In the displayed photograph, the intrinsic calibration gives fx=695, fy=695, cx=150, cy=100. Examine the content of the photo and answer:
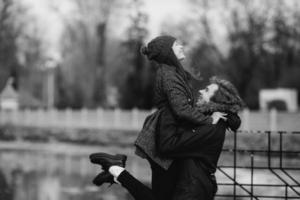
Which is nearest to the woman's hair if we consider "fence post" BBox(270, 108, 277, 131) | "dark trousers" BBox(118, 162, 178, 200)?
"dark trousers" BBox(118, 162, 178, 200)

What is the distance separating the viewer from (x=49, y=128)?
42.3 m

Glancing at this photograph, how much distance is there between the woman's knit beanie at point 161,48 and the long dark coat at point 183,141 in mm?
89

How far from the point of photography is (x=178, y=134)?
5289 mm

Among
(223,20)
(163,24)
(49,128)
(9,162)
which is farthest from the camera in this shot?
(163,24)

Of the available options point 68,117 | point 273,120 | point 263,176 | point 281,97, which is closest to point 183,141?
point 263,176

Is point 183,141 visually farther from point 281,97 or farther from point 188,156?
point 281,97

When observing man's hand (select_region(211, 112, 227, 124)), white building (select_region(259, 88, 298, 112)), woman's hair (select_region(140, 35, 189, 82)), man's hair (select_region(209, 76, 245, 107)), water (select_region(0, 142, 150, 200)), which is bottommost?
white building (select_region(259, 88, 298, 112))

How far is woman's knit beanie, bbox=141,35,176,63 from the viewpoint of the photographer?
17.7 feet

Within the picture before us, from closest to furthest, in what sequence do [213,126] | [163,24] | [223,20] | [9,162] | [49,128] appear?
[213,126]
[9,162]
[49,128]
[223,20]
[163,24]

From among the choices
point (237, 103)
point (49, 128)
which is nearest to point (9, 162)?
point (237, 103)

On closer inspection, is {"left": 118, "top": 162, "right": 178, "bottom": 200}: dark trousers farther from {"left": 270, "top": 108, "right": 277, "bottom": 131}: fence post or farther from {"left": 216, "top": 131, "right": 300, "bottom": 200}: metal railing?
{"left": 270, "top": 108, "right": 277, "bottom": 131}: fence post

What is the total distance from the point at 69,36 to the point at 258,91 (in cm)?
1613

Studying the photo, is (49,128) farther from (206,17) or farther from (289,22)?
(289,22)

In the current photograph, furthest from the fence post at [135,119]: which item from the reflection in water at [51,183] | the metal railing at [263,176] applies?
the reflection in water at [51,183]
